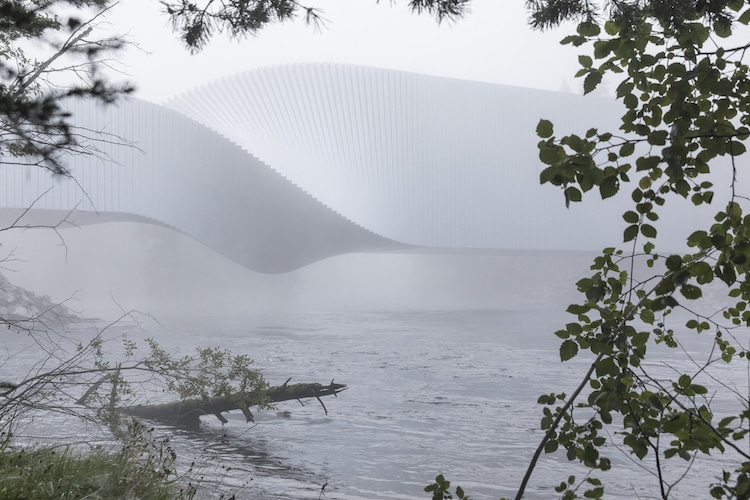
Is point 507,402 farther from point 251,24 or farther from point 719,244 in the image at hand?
point 719,244

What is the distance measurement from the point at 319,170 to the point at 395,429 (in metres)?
21.5

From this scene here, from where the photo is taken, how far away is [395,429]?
1009 centimetres

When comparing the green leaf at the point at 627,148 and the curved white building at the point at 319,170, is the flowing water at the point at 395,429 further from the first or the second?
the curved white building at the point at 319,170

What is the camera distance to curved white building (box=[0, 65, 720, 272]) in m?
28.0

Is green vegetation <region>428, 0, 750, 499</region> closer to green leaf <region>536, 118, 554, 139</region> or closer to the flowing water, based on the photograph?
green leaf <region>536, 118, 554, 139</region>

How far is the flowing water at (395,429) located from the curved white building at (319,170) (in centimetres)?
831

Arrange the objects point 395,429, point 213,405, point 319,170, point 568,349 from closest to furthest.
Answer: point 568,349 < point 213,405 < point 395,429 < point 319,170

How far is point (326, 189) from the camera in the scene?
30453 millimetres

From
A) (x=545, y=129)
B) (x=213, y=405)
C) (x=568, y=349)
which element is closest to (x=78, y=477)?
(x=568, y=349)

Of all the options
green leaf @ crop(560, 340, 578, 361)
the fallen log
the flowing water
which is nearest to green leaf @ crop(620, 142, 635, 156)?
green leaf @ crop(560, 340, 578, 361)

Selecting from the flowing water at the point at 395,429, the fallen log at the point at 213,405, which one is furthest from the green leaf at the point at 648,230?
the fallen log at the point at 213,405

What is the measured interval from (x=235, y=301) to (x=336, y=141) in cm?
3533

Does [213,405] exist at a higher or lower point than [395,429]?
higher

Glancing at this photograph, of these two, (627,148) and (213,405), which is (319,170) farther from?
(627,148)
